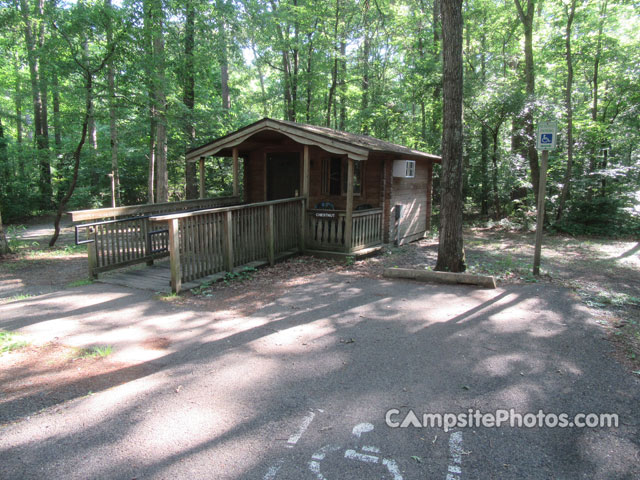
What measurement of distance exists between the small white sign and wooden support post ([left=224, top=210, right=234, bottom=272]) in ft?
18.4

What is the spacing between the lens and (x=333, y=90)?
1923 centimetres

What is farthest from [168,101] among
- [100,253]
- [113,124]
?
[100,253]

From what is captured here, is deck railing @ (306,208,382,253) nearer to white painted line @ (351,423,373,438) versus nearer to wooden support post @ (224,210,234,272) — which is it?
wooden support post @ (224,210,234,272)

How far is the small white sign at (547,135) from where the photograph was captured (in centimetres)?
666

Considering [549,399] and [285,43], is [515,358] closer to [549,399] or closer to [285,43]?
[549,399]

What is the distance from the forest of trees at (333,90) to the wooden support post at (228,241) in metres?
5.41

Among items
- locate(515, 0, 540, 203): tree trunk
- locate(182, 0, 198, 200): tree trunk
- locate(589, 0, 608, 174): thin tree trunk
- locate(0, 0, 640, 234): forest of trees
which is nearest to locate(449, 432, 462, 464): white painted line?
locate(0, 0, 640, 234): forest of trees

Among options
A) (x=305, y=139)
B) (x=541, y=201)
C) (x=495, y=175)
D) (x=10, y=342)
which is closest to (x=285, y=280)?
(x=305, y=139)

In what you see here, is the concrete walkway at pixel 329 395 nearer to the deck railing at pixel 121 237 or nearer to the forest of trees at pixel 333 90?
the deck railing at pixel 121 237

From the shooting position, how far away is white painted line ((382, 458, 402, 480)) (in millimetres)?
2250

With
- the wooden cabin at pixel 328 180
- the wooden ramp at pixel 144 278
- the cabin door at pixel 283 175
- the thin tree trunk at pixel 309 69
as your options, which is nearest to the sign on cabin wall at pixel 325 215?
the wooden cabin at pixel 328 180

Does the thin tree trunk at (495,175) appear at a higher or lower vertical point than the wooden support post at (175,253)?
higher

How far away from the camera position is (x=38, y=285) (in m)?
7.02

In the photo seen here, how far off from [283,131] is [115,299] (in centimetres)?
495
